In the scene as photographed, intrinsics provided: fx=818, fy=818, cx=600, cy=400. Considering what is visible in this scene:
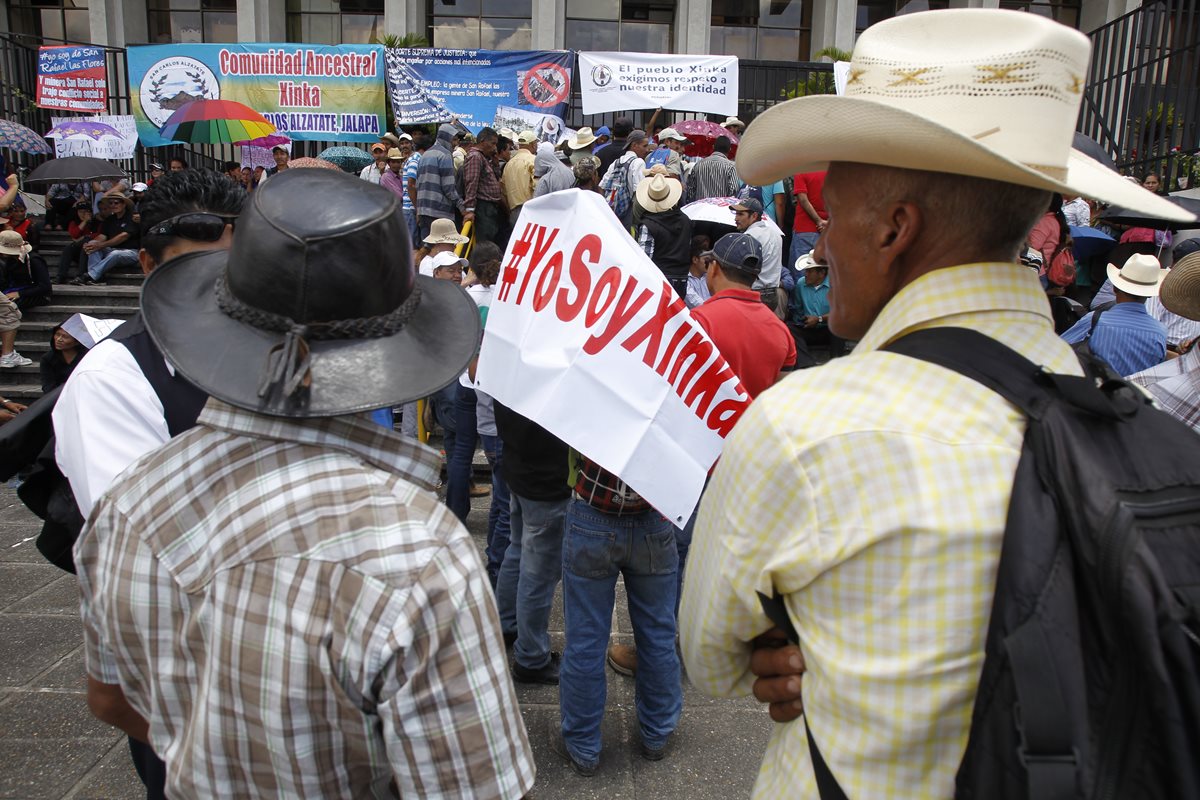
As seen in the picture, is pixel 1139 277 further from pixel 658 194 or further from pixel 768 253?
pixel 658 194

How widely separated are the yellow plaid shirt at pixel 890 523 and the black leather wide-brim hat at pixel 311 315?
516 millimetres

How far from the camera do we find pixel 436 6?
61.3 feet

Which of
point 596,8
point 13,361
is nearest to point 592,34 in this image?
point 596,8

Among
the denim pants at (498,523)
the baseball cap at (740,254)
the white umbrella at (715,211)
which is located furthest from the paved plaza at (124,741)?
the white umbrella at (715,211)

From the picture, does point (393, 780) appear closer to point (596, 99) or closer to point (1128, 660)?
point (1128, 660)

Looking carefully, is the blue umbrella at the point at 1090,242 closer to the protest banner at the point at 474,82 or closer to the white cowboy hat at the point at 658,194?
the white cowboy hat at the point at 658,194

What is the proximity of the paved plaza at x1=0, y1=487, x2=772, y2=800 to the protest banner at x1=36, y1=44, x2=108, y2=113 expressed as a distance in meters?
13.5

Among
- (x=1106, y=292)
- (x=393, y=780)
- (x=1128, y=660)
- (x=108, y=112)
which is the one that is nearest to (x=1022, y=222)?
(x=1128, y=660)

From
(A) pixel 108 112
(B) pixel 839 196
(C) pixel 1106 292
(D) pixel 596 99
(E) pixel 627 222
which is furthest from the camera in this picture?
(A) pixel 108 112

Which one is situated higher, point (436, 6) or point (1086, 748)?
point (436, 6)

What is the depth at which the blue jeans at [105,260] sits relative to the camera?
11.2m

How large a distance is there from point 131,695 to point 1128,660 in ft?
4.76

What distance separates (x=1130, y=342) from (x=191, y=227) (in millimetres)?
5047

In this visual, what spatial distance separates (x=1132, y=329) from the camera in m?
4.93
